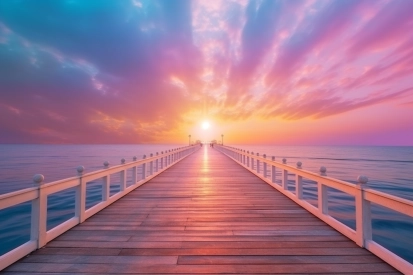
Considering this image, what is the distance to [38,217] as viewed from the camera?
12.0 feet

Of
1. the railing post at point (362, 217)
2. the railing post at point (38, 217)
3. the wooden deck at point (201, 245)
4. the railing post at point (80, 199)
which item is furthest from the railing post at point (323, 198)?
the railing post at point (38, 217)

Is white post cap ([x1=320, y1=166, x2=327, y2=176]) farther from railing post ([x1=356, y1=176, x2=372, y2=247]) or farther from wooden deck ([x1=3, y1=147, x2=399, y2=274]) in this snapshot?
railing post ([x1=356, y1=176, x2=372, y2=247])

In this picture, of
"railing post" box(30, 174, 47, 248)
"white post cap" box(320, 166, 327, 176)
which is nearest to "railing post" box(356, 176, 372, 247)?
"white post cap" box(320, 166, 327, 176)

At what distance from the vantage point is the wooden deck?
3.14 metres

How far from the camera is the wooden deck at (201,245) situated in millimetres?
3143

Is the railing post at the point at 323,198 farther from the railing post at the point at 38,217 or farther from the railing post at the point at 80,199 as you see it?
the railing post at the point at 38,217

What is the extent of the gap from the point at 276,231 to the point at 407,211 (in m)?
2.08

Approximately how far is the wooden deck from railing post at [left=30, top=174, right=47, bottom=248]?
194mm

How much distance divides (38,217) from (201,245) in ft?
8.51

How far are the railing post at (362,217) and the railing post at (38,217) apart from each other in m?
5.07

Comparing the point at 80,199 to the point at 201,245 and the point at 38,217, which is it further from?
the point at 201,245

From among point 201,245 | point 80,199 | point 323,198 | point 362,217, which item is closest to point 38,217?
point 80,199

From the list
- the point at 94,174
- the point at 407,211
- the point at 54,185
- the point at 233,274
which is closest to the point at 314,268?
the point at 233,274

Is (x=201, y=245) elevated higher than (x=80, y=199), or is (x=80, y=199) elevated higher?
(x=80, y=199)
